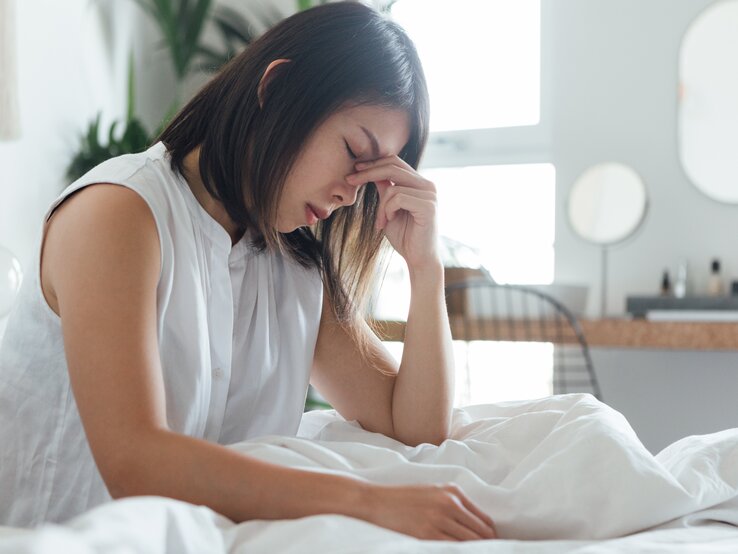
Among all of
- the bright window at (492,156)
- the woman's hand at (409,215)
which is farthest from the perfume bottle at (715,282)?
the woman's hand at (409,215)

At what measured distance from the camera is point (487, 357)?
3020 mm

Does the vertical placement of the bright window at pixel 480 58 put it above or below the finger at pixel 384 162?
above

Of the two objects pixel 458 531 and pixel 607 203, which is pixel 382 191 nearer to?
pixel 458 531

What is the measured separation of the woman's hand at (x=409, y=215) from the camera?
1.21 m

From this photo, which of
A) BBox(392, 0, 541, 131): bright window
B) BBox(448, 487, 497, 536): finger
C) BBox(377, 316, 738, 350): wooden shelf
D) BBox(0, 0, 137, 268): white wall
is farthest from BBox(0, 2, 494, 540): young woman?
BBox(392, 0, 541, 131): bright window

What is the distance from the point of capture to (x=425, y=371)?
118cm

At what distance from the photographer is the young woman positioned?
0.76 meters

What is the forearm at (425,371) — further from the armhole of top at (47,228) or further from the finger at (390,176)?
the armhole of top at (47,228)

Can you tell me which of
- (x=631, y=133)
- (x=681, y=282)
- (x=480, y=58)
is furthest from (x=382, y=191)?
(x=480, y=58)

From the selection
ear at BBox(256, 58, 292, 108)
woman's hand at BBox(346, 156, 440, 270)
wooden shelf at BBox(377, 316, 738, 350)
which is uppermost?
ear at BBox(256, 58, 292, 108)

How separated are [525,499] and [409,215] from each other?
24.7 inches

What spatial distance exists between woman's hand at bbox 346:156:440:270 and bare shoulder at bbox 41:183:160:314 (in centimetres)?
39

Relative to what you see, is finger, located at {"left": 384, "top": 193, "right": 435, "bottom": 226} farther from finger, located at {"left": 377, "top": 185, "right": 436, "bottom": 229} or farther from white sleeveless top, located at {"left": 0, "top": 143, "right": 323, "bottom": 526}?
white sleeveless top, located at {"left": 0, "top": 143, "right": 323, "bottom": 526}

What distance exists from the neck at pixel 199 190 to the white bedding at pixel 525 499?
0.34 m
